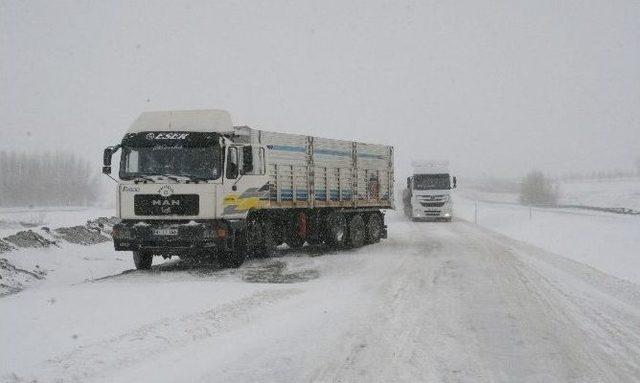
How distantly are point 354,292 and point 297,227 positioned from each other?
6.55 m

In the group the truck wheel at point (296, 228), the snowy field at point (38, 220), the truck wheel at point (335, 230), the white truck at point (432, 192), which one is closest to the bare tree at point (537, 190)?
the white truck at point (432, 192)

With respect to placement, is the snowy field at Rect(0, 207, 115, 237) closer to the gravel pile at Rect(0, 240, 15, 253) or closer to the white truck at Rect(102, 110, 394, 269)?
the gravel pile at Rect(0, 240, 15, 253)

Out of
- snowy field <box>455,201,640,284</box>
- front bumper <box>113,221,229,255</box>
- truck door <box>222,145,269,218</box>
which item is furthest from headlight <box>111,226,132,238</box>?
snowy field <box>455,201,640,284</box>

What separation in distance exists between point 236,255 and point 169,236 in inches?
73.3

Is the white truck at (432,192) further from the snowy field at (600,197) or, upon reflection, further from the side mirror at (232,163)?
the snowy field at (600,197)

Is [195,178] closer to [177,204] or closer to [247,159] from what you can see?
[177,204]

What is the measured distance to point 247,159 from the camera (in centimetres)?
1276

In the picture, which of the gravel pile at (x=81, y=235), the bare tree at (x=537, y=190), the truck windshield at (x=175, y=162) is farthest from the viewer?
the bare tree at (x=537, y=190)

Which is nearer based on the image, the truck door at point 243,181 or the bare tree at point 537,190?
the truck door at point 243,181

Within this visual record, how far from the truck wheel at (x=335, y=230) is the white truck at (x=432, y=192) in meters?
16.7

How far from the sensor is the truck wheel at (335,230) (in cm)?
1707

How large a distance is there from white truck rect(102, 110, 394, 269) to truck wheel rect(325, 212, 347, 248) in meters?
1.11

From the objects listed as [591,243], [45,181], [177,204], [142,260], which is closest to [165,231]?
[177,204]

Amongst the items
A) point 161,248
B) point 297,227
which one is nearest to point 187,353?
point 161,248
